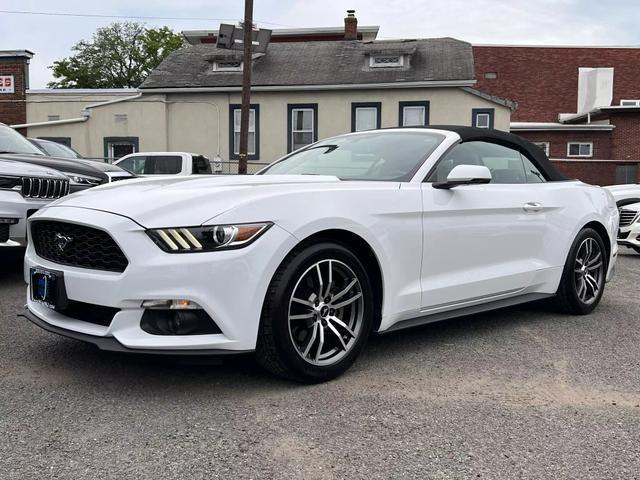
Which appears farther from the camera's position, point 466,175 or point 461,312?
point 461,312

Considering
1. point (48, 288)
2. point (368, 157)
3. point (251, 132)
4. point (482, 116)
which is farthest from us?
point (251, 132)

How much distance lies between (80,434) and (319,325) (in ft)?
4.14

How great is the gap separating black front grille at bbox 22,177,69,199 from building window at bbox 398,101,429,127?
15.8 m

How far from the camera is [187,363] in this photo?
9.84 ft

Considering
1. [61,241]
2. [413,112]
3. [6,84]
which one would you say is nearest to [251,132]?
[413,112]

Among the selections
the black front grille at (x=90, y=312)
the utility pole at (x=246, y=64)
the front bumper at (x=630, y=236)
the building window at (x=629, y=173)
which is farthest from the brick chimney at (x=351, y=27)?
the black front grille at (x=90, y=312)

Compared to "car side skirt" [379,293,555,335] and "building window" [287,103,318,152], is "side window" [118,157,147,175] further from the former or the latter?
"car side skirt" [379,293,555,335]

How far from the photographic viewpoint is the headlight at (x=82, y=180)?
6.60m

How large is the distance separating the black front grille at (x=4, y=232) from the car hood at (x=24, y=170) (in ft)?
1.65

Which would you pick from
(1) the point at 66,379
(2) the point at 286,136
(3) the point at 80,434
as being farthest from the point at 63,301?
(2) the point at 286,136

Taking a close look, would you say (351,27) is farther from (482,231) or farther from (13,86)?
(482,231)

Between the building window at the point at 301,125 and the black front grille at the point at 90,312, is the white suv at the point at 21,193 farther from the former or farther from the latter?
the building window at the point at 301,125

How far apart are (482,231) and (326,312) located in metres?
→ 1.36

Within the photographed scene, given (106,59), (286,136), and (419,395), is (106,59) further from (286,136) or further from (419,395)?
(419,395)
